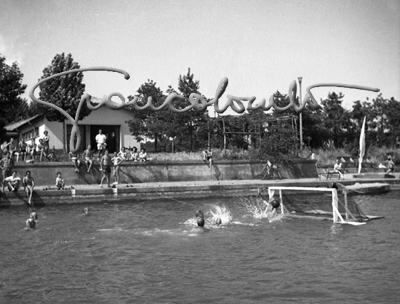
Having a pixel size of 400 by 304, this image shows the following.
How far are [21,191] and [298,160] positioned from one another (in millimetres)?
17598

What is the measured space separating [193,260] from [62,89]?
27968mm

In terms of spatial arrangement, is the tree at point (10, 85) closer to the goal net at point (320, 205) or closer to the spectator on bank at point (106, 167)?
the spectator on bank at point (106, 167)

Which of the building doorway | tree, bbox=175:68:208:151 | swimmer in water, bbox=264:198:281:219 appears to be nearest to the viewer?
swimmer in water, bbox=264:198:281:219

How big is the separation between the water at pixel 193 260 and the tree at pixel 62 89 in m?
18.3

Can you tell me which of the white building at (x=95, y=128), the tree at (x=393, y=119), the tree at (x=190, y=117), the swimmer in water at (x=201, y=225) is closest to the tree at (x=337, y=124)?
the tree at (x=393, y=119)

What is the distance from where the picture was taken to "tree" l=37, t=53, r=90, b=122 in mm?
38250

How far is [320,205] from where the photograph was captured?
2048cm

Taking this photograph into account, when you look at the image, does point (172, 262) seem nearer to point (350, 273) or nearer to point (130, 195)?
point (350, 273)

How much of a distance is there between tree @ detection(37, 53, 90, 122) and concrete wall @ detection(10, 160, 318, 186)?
997 cm

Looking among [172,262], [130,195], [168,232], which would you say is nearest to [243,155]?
[130,195]

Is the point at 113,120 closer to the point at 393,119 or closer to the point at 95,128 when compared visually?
the point at 95,128

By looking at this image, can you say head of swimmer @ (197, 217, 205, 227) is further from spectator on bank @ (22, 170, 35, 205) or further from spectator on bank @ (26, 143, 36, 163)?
spectator on bank @ (26, 143, 36, 163)

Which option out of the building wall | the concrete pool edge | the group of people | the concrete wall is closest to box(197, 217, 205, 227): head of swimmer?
the concrete pool edge

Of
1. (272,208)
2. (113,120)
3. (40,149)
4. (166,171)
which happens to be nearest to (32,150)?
(40,149)
